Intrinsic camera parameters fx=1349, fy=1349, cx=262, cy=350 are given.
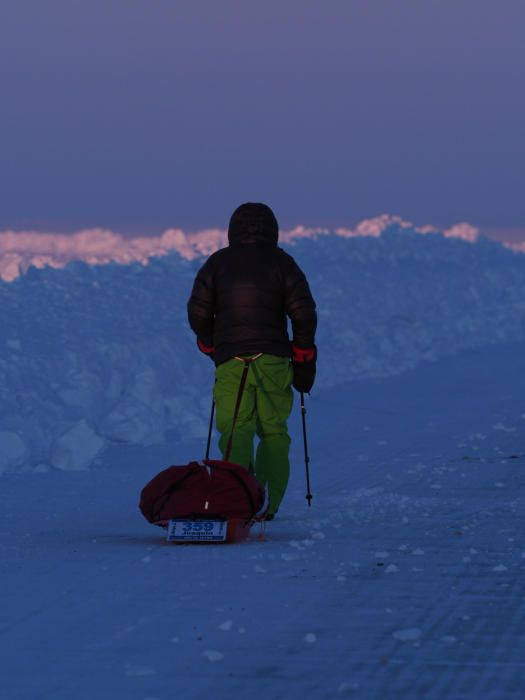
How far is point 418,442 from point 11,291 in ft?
29.5

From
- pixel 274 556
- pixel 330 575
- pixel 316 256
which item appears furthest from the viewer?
pixel 316 256

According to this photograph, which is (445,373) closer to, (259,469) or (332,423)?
(332,423)

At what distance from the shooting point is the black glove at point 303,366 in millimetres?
8180

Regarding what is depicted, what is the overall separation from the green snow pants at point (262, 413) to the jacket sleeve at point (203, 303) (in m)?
0.27

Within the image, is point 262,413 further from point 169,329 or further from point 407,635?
point 169,329

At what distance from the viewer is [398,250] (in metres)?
31.2

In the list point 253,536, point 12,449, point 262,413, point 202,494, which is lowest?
point 253,536

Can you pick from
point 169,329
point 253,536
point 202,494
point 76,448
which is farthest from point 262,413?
point 169,329

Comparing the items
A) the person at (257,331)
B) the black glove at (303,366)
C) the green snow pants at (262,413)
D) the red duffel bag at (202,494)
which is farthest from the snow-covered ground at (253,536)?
the black glove at (303,366)

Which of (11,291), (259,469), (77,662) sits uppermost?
(11,291)

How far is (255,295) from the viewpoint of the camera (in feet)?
26.3

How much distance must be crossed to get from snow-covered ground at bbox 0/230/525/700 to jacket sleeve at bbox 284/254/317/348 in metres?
1.15

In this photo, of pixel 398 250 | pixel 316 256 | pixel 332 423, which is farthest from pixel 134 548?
pixel 398 250

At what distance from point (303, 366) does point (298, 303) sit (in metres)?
0.46
